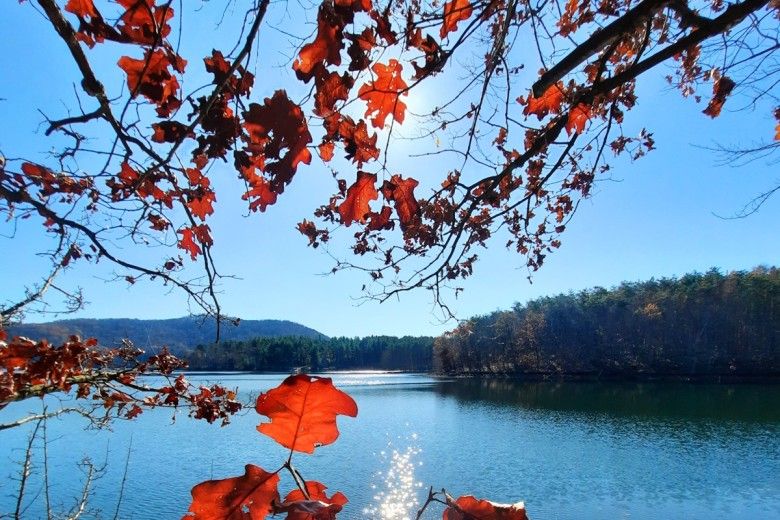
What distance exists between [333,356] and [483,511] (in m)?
105

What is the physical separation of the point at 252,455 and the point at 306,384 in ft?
67.0

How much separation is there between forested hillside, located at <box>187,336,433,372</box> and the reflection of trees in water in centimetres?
4827

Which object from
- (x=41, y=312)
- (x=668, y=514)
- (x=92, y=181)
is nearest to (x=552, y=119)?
(x=92, y=181)

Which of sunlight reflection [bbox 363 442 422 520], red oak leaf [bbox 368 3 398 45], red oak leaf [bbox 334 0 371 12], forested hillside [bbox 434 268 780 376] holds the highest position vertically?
forested hillside [bbox 434 268 780 376]

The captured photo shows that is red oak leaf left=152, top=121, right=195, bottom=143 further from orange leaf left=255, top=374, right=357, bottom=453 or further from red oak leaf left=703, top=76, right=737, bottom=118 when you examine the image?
red oak leaf left=703, top=76, right=737, bottom=118

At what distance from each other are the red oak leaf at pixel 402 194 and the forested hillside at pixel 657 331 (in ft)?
136

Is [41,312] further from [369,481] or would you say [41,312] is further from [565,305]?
[565,305]

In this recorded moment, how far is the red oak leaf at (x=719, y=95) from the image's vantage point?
223 cm

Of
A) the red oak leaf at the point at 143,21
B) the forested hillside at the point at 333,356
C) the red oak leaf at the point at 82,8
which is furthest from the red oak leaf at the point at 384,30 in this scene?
the forested hillside at the point at 333,356

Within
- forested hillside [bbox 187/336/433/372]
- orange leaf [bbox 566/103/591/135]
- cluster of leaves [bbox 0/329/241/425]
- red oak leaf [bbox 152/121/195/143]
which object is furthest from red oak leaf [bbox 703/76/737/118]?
forested hillside [bbox 187/336/433/372]

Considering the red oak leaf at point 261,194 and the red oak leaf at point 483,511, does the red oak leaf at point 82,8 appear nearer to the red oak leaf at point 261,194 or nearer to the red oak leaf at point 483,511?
the red oak leaf at point 261,194

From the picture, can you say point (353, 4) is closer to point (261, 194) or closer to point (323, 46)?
point (323, 46)

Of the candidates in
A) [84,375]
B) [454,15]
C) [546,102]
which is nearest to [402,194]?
[454,15]

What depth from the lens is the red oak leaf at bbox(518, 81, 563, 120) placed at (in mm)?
2166
